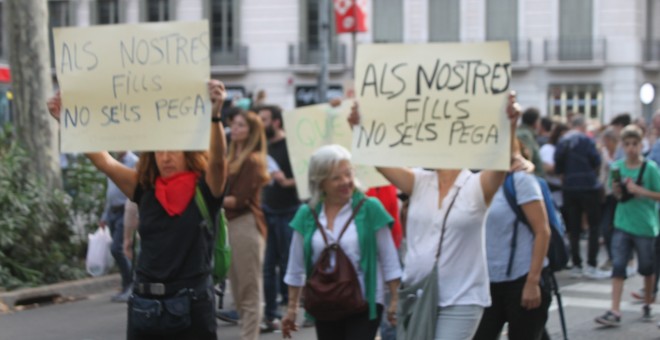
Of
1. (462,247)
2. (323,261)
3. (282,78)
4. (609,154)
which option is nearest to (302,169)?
(323,261)

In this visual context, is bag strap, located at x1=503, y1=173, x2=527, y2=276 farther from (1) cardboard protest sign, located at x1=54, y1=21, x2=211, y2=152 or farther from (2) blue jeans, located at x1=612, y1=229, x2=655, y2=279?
(2) blue jeans, located at x1=612, y1=229, x2=655, y2=279

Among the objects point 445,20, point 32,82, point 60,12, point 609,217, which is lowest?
point 609,217

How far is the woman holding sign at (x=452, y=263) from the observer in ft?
17.0

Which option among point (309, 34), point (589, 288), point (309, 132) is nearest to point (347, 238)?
point (309, 132)

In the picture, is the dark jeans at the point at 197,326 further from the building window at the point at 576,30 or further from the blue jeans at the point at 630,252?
the building window at the point at 576,30

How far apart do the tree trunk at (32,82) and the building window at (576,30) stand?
27.0 meters

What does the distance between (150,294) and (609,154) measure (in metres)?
11.1

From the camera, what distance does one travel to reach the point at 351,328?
5.70 m

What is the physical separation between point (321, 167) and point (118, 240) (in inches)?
201

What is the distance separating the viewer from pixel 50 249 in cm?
1177

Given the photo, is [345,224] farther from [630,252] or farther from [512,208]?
[630,252]

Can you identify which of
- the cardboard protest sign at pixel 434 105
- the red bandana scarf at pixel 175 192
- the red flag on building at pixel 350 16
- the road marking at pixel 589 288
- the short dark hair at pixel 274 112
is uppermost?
the red flag on building at pixel 350 16

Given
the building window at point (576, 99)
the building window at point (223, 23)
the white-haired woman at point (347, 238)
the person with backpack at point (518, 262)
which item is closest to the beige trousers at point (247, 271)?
the white-haired woman at point (347, 238)

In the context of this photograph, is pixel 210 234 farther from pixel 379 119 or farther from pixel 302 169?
pixel 302 169
